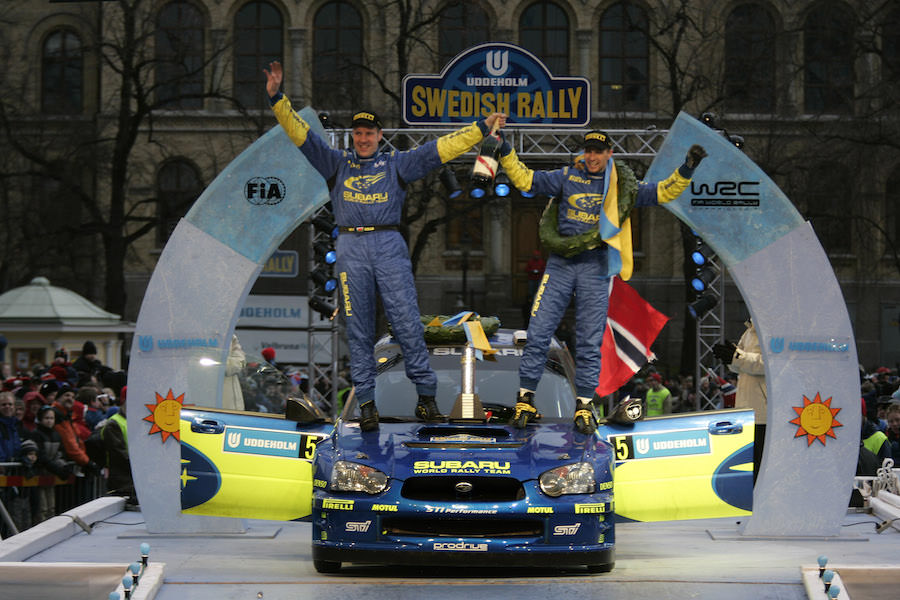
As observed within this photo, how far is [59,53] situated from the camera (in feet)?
152

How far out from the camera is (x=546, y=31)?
149ft

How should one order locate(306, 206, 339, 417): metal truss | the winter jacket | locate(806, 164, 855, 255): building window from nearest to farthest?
the winter jacket
locate(306, 206, 339, 417): metal truss
locate(806, 164, 855, 255): building window

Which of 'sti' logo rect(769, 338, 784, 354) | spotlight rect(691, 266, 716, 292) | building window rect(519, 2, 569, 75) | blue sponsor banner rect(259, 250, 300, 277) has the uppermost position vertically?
building window rect(519, 2, 569, 75)

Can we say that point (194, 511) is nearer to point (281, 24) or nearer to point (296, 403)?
point (296, 403)

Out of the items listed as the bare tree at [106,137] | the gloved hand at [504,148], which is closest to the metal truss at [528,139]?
the gloved hand at [504,148]

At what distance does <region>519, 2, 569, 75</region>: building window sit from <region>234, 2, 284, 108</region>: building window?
8.04 metres

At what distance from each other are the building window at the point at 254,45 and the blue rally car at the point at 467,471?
34.5m

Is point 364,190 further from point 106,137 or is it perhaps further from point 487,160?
point 106,137

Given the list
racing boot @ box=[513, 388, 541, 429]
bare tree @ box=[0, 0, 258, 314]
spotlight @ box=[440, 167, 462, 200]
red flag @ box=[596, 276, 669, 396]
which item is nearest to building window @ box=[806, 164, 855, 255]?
bare tree @ box=[0, 0, 258, 314]

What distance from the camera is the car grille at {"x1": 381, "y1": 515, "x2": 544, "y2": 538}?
26.1ft

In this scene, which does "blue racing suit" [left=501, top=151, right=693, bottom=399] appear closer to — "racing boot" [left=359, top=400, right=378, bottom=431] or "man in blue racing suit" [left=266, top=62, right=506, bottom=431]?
"man in blue racing suit" [left=266, top=62, right=506, bottom=431]

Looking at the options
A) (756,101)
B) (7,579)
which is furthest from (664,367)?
(7,579)

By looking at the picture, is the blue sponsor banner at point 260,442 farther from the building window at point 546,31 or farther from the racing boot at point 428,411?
the building window at point 546,31

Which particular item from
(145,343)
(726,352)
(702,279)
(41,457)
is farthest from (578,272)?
(41,457)
